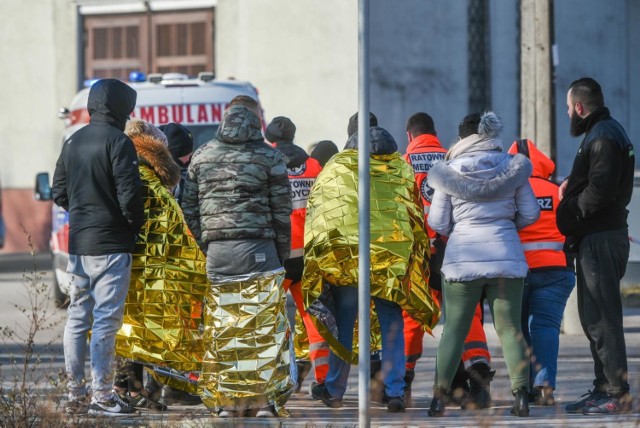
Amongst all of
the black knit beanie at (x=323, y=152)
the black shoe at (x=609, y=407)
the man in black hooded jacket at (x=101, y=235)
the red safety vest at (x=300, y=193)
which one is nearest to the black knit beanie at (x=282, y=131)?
the red safety vest at (x=300, y=193)

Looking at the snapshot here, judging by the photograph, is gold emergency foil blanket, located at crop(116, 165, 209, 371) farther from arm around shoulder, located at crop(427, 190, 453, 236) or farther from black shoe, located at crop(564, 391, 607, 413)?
black shoe, located at crop(564, 391, 607, 413)

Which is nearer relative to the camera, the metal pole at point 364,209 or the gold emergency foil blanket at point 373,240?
the metal pole at point 364,209

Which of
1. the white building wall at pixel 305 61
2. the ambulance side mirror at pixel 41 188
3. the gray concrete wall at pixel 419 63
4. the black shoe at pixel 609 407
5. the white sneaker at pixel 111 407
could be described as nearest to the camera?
the white sneaker at pixel 111 407

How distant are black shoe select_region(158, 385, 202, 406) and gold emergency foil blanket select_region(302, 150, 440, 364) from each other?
2.90 ft

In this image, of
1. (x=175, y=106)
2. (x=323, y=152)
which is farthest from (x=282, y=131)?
(x=175, y=106)

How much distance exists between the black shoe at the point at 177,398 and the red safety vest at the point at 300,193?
1.22 metres

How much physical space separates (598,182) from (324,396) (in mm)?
2126

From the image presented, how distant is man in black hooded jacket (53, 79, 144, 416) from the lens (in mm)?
7711

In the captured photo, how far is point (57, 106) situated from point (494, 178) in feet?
60.5

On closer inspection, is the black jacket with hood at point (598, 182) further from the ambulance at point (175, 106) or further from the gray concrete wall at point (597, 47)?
the gray concrete wall at point (597, 47)

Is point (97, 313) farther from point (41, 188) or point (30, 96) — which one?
point (30, 96)

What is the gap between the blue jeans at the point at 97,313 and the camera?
7715 mm

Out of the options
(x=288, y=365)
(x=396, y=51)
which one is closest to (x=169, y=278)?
(x=288, y=365)

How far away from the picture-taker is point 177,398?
8469 millimetres
